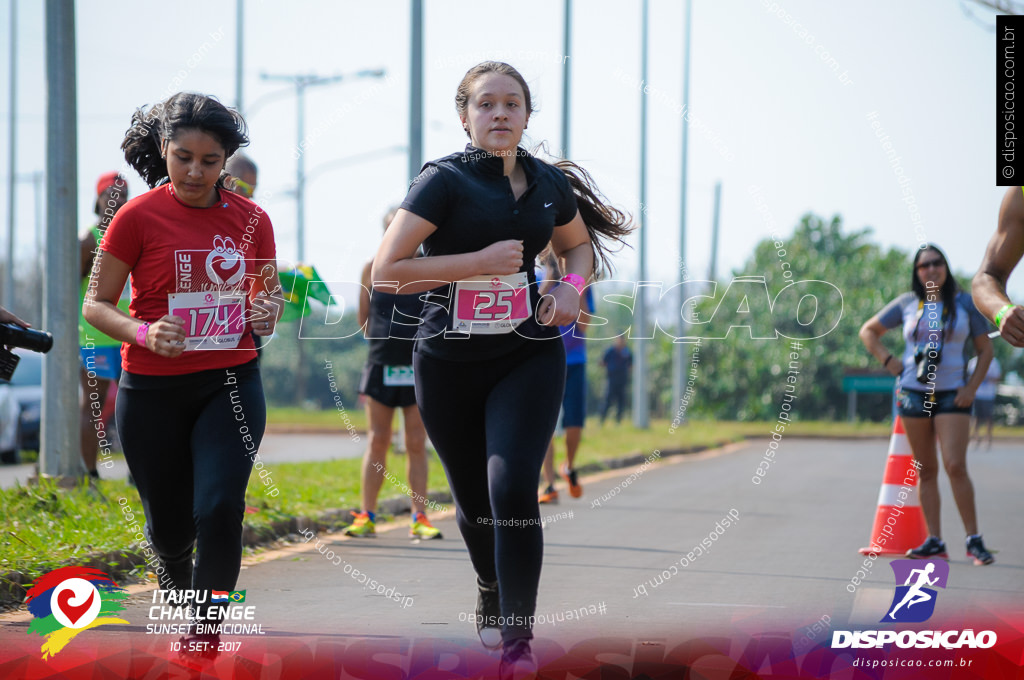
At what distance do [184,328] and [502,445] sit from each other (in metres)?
1.11

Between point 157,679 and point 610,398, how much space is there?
22566 mm

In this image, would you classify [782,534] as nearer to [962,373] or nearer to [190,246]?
[962,373]

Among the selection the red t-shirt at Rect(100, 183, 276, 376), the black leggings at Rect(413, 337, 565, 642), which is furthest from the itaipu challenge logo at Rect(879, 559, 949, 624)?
the red t-shirt at Rect(100, 183, 276, 376)

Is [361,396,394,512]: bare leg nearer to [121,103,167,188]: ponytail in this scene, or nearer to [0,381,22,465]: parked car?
[121,103,167,188]: ponytail

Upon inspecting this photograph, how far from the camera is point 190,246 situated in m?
3.96

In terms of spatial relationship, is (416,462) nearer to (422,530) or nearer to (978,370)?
(422,530)

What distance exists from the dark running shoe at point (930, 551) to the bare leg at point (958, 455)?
0.21m

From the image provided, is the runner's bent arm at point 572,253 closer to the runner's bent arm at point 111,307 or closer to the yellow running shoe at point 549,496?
the runner's bent arm at point 111,307

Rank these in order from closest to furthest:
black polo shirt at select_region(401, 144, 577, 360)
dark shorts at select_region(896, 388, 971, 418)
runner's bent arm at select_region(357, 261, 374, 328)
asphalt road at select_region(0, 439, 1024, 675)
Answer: black polo shirt at select_region(401, 144, 577, 360) → asphalt road at select_region(0, 439, 1024, 675) → dark shorts at select_region(896, 388, 971, 418) → runner's bent arm at select_region(357, 261, 374, 328)

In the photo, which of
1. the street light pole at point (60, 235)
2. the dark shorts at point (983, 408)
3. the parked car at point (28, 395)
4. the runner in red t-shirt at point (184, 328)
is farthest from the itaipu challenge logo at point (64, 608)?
the dark shorts at point (983, 408)

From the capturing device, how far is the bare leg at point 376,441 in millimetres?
7461

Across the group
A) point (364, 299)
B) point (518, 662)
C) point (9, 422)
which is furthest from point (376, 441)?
point (9, 422)

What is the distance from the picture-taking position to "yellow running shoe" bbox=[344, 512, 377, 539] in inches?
299

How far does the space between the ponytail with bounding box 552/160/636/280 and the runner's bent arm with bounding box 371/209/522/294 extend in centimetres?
64
